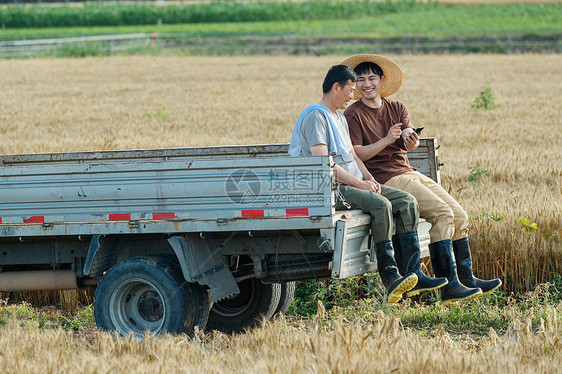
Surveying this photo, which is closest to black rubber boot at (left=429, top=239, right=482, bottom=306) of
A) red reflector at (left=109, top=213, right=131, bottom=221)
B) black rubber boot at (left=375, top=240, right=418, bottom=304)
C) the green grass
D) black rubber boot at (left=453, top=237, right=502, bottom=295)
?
black rubber boot at (left=453, top=237, right=502, bottom=295)

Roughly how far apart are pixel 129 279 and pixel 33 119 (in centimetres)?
1476

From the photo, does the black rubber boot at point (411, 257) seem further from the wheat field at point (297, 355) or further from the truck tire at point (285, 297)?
the truck tire at point (285, 297)

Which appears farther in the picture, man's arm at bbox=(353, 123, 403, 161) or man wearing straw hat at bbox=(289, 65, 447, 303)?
man's arm at bbox=(353, 123, 403, 161)

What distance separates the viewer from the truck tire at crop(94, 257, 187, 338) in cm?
600

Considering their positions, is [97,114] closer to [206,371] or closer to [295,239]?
[295,239]

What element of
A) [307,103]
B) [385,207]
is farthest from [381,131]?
[307,103]

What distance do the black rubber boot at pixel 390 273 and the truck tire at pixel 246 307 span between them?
1.34 metres

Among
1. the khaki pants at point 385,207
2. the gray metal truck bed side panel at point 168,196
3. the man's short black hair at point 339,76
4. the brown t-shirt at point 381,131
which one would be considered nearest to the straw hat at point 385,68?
the brown t-shirt at point 381,131

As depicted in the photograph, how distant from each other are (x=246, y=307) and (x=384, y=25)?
64.1 metres

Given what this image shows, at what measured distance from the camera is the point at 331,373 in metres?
4.38

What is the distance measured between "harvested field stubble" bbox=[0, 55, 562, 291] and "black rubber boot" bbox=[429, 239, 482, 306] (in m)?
1.58

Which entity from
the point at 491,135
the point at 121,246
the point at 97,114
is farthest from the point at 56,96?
the point at 121,246

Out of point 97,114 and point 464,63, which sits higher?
point 464,63

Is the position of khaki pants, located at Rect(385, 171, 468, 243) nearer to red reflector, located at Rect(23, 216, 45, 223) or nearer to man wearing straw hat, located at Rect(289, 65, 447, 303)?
man wearing straw hat, located at Rect(289, 65, 447, 303)
